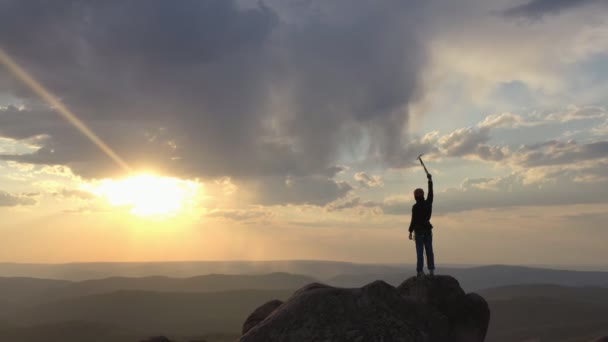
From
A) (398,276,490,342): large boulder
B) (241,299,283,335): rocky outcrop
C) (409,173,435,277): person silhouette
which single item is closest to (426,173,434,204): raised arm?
(409,173,435,277): person silhouette

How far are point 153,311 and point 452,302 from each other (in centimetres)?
16556

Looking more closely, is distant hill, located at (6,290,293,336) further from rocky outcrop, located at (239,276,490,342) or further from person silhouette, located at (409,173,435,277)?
rocky outcrop, located at (239,276,490,342)

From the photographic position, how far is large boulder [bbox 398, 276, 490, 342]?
57.1 ft

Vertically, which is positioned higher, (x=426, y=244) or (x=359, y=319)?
(x=426, y=244)

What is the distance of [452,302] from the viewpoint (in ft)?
57.9

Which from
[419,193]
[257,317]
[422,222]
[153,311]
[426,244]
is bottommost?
[153,311]

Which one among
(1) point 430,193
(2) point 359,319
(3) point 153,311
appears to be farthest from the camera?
(3) point 153,311

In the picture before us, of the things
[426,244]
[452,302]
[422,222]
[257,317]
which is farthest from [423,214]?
[257,317]

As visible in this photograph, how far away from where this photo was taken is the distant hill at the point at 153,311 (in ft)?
494

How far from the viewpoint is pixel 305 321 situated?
14.1m

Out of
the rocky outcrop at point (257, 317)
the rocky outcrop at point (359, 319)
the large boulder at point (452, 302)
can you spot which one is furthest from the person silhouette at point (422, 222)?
the rocky outcrop at point (257, 317)

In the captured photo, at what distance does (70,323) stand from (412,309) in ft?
388

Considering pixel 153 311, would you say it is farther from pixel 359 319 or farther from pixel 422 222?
pixel 359 319

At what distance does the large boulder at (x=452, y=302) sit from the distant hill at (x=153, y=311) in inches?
5128
